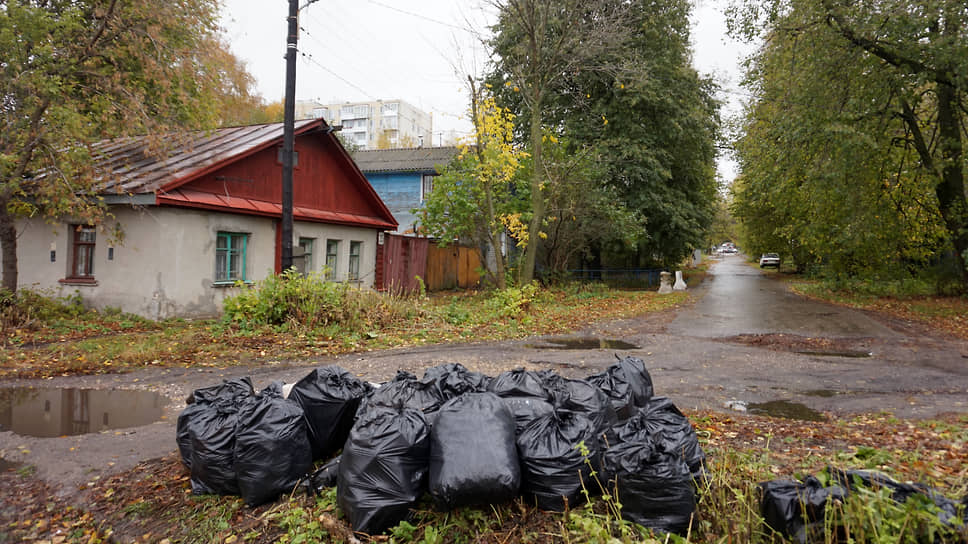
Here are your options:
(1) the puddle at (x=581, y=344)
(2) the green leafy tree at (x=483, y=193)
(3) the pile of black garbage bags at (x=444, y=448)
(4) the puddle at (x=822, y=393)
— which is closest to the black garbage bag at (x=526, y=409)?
(3) the pile of black garbage bags at (x=444, y=448)

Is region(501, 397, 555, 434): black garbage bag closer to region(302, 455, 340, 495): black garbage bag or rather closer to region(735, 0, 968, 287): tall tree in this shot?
region(302, 455, 340, 495): black garbage bag

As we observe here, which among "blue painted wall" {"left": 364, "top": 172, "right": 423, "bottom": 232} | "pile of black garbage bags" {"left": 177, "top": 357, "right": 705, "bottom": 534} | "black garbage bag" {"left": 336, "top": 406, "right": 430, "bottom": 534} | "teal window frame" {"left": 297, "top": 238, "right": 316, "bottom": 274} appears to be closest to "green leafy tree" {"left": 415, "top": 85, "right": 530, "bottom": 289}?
"teal window frame" {"left": 297, "top": 238, "right": 316, "bottom": 274}

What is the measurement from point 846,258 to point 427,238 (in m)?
15.5

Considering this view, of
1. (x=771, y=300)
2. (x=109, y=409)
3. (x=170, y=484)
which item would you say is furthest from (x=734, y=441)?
(x=771, y=300)

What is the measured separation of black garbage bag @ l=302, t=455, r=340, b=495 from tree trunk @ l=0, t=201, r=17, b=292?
10.5 meters

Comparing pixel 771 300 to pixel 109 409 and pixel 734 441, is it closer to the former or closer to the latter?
pixel 734 441

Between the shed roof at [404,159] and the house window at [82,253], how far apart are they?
47.2 ft

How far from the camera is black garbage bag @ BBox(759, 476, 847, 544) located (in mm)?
2285

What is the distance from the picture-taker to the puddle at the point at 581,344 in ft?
29.0

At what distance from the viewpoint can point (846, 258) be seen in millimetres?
20125

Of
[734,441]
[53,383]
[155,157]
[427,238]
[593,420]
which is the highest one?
[155,157]

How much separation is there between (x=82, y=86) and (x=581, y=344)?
35.0 ft

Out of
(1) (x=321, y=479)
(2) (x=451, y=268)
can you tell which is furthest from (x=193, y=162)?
(2) (x=451, y=268)

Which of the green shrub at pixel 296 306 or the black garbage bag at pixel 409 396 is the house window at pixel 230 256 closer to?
the green shrub at pixel 296 306
